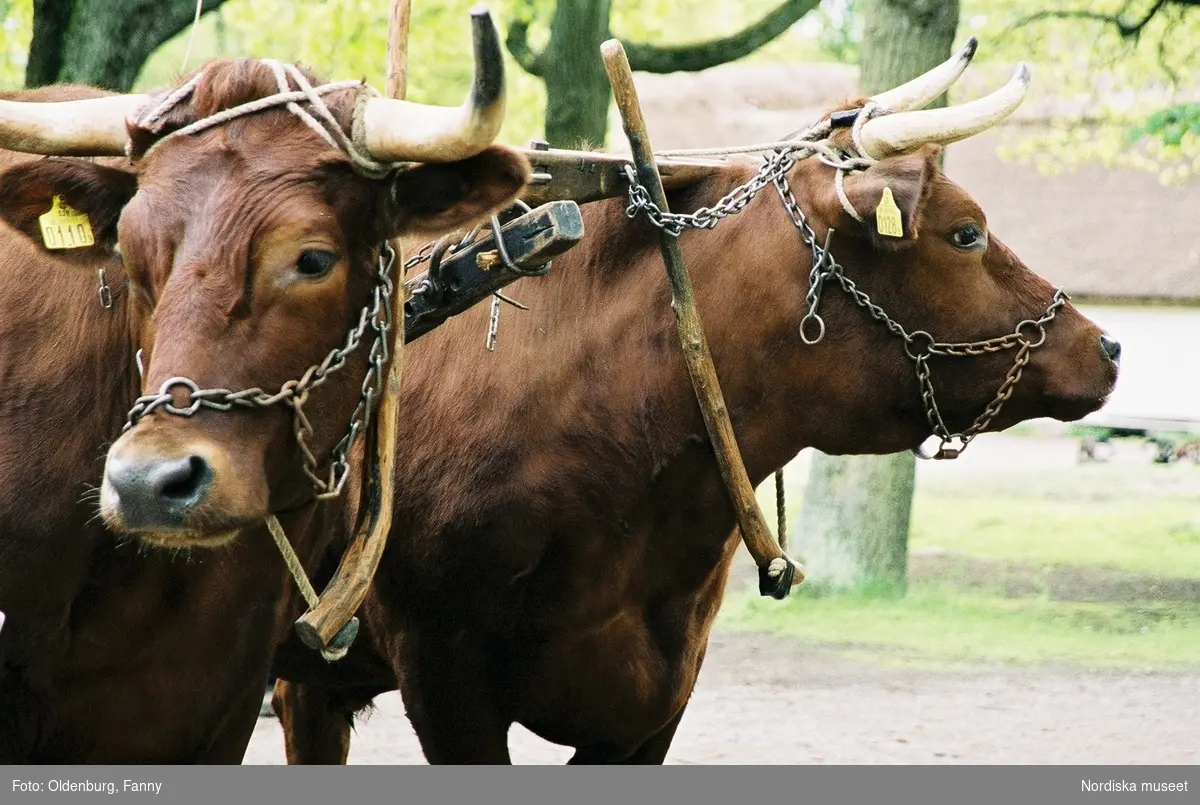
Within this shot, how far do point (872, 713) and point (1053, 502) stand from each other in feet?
34.3

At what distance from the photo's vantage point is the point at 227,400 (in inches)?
121

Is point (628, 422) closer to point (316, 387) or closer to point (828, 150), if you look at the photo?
point (828, 150)

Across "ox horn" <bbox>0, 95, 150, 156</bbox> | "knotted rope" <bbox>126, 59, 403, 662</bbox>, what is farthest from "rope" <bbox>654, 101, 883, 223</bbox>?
"ox horn" <bbox>0, 95, 150, 156</bbox>

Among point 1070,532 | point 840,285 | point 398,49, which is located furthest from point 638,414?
point 1070,532

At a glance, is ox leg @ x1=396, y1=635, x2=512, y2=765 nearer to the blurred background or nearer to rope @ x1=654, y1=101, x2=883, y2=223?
rope @ x1=654, y1=101, x2=883, y2=223

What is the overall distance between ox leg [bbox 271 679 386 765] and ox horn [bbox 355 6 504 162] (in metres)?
3.12

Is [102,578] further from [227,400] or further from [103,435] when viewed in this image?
[227,400]

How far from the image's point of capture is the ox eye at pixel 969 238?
14.4 feet

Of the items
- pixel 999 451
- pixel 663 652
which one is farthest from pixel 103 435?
pixel 999 451

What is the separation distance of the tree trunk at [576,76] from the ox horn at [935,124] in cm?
635

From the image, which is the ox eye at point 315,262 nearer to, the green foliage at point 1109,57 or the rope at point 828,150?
the rope at point 828,150

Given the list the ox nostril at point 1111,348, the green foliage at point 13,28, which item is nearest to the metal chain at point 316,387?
the ox nostril at point 1111,348

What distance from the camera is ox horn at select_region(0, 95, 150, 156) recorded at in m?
3.38

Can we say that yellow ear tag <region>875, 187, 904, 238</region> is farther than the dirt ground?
No
